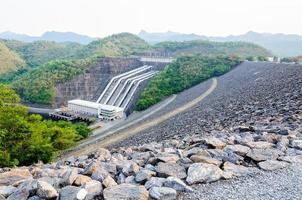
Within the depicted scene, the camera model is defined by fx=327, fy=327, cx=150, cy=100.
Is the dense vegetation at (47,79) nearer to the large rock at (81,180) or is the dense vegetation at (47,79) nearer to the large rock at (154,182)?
the large rock at (81,180)

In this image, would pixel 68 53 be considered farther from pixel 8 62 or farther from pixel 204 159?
pixel 204 159

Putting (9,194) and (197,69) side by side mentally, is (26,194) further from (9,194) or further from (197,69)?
(197,69)

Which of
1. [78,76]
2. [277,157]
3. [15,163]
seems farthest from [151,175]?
[78,76]

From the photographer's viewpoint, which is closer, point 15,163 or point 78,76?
point 15,163

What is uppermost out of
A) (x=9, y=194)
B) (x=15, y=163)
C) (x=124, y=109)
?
(x=9, y=194)

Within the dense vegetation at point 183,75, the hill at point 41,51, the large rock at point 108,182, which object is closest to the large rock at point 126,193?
the large rock at point 108,182

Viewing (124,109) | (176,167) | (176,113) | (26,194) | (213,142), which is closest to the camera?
(26,194)

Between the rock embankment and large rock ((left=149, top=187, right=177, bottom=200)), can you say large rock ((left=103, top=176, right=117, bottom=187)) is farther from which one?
large rock ((left=149, top=187, right=177, bottom=200))
